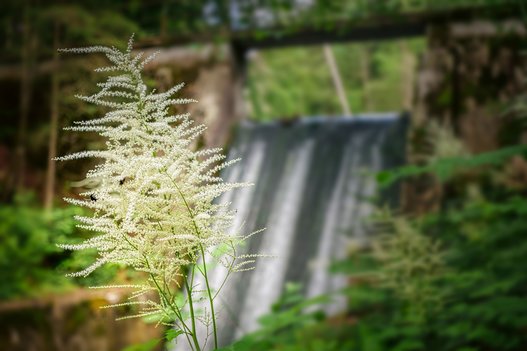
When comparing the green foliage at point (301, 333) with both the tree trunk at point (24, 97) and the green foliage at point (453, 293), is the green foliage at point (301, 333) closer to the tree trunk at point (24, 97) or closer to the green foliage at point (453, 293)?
the green foliage at point (453, 293)

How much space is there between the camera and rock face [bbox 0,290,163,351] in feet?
6.63

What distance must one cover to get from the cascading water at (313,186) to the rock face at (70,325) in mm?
3033

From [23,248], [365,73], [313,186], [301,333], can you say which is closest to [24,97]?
[23,248]

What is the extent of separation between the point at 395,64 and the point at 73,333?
23106 mm

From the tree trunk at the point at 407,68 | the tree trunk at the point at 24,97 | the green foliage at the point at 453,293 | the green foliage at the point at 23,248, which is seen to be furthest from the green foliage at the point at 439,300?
the tree trunk at the point at 407,68

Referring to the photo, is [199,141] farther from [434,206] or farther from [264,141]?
[264,141]

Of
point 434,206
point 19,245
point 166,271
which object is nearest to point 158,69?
point 166,271

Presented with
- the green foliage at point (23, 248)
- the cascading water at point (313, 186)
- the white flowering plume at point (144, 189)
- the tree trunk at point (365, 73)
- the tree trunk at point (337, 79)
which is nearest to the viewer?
the white flowering plume at point (144, 189)

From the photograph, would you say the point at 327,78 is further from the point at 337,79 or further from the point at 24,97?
the point at 24,97

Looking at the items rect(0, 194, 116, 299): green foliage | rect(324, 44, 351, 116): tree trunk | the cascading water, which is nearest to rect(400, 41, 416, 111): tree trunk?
rect(324, 44, 351, 116): tree trunk

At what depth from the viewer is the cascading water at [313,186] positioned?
883cm

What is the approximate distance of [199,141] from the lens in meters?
1.95

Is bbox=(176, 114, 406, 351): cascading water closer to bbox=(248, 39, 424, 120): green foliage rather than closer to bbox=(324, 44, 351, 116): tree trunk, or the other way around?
bbox=(248, 39, 424, 120): green foliage

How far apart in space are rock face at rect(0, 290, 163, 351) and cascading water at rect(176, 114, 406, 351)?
3.03 metres
